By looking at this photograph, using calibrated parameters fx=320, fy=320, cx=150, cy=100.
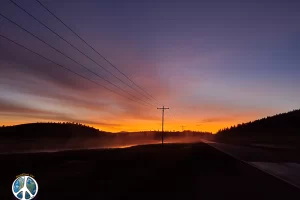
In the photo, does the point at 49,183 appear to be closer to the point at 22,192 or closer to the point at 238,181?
the point at 238,181

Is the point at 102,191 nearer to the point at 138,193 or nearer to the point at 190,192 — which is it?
the point at 138,193

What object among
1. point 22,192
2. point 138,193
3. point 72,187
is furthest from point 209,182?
point 22,192

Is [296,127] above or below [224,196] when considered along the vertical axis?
above

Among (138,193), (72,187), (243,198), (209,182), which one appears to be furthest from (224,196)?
(72,187)

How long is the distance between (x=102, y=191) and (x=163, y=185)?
3.25m

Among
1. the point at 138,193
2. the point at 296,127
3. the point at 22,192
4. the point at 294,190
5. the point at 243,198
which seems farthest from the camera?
the point at 296,127

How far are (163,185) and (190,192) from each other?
2318 mm

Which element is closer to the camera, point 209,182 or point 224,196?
point 224,196

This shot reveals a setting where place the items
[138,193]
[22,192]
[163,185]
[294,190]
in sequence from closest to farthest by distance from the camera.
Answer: [22,192] → [138,193] → [294,190] → [163,185]

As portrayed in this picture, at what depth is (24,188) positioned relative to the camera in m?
4.39

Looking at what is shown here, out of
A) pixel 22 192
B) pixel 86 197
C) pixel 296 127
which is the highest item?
pixel 296 127

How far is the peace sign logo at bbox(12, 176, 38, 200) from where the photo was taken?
437cm

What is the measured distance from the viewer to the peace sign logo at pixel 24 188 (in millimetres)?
4371

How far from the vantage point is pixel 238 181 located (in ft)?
57.5
